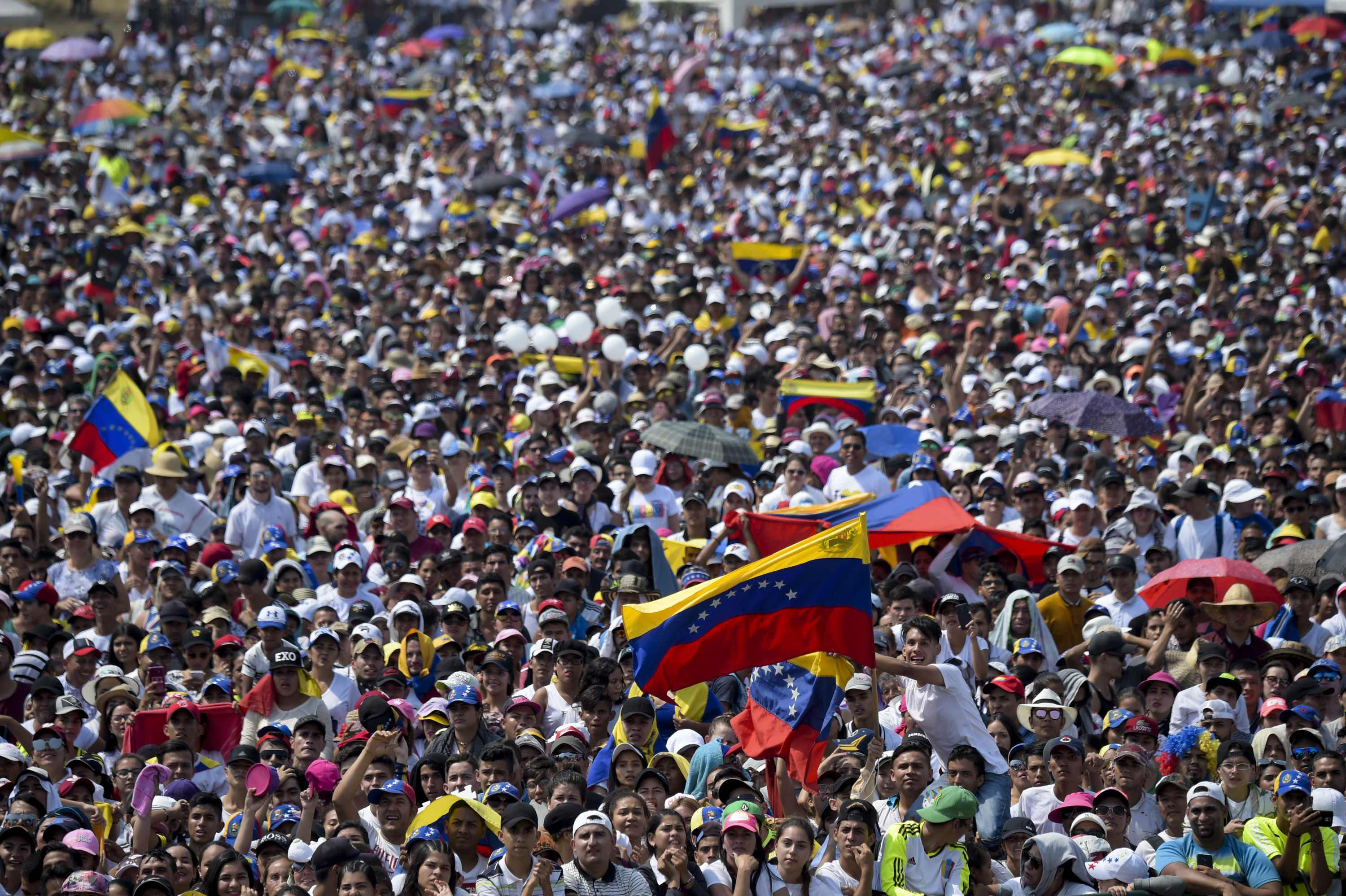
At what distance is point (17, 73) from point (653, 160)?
36.5 ft

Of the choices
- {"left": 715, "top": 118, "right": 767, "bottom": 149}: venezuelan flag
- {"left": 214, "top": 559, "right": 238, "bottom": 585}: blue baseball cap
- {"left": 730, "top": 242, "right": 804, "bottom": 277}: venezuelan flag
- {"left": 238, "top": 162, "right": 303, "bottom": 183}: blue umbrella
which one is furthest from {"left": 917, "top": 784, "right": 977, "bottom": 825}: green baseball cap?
{"left": 715, "top": 118, "right": 767, "bottom": 149}: venezuelan flag

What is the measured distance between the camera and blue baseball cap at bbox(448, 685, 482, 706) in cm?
852

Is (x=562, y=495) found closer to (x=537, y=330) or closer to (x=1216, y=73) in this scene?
(x=537, y=330)

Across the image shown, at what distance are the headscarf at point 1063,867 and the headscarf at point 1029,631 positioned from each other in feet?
8.47

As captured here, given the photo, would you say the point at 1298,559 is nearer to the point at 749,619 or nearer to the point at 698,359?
the point at 749,619

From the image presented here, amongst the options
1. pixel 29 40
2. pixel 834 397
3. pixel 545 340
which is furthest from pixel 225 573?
pixel 29 40

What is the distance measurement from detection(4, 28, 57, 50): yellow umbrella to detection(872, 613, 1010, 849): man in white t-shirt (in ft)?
81.8

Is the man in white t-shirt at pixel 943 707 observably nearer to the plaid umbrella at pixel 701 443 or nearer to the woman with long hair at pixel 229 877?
the woman with long hair at pixel 229 877

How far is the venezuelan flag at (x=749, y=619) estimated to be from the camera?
27.3 ft

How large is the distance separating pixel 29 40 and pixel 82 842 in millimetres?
24909

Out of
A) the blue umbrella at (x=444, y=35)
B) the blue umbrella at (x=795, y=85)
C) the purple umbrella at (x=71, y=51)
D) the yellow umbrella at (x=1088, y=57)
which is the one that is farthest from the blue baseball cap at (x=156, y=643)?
the blue umbrella at (x=444, y=35)

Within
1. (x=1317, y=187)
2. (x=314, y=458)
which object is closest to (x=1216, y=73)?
(x=1317, y=187)

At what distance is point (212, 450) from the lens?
1373cm

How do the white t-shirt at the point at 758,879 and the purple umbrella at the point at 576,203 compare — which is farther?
the purple umbrella at the point at 576,203
